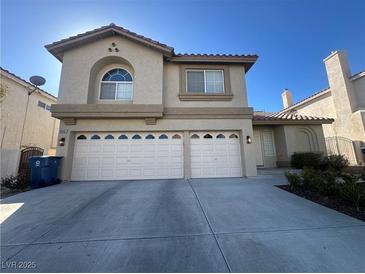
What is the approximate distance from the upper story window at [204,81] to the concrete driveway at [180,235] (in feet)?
20.3

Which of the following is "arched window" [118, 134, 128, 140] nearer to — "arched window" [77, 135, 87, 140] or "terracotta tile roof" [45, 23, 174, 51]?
"arched window" [77, 135, 87, 140]

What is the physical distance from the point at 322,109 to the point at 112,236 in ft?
66.4

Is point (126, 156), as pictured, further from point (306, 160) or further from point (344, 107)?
point (344, 107)

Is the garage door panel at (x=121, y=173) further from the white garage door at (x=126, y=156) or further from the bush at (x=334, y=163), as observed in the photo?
the bush at (x=334, y=163)

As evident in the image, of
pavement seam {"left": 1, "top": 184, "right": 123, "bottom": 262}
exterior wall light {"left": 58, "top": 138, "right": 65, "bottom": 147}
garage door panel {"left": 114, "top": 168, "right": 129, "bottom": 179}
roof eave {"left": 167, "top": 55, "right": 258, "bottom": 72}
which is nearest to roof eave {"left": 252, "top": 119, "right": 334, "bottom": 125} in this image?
roof eave {"left": 167, "top": 55, "right": 258, "bottom": 72}

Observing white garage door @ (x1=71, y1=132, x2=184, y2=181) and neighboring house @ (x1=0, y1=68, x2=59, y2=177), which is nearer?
white garage door @ (x1=71, y1=132, x2=184, y2=181)

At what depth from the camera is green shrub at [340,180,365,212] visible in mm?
4145

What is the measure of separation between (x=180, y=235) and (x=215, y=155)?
5.96m

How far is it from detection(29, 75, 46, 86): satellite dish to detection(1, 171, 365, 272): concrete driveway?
867 cm

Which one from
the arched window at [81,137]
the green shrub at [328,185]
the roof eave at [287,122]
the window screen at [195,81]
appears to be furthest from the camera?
the roof eave at [287,122]

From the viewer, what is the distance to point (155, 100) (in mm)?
8359

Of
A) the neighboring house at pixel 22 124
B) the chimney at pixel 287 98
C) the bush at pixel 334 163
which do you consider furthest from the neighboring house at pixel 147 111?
the chimney at pixel 287 98

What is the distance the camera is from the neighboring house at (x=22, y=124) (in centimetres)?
848

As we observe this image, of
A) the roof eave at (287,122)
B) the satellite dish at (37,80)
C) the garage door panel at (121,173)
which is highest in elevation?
the satellite dish at (37,80)
